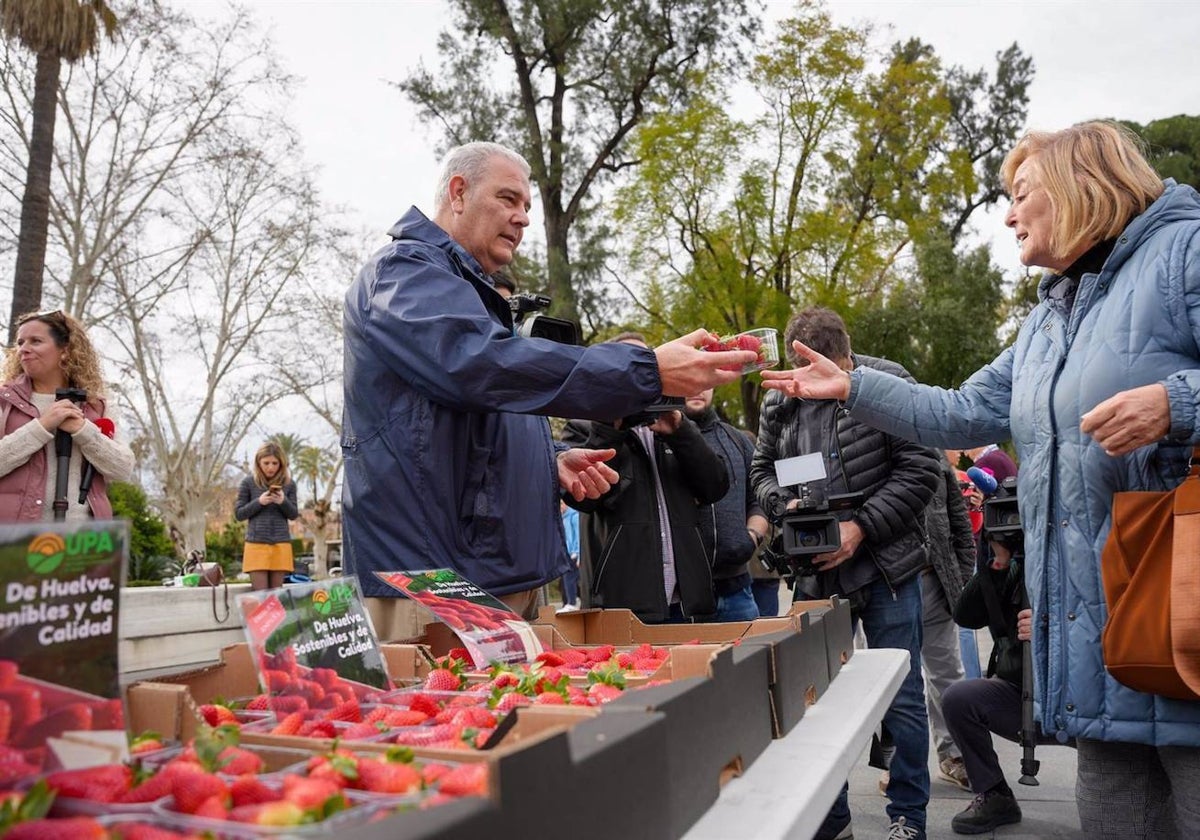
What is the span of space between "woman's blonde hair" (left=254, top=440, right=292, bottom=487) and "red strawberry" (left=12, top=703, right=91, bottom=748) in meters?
9.66

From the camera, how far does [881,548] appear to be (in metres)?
3.84

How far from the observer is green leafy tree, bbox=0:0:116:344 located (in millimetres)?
12117

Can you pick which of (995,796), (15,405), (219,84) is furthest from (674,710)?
(219,84)

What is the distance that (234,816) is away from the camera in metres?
0.92

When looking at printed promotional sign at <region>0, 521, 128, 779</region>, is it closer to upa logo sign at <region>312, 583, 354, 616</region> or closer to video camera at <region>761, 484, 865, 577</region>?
upa logo sign at <region>312, 583, 354, 616</region>

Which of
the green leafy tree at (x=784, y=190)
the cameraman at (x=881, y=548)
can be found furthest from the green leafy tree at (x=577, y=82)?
the cameraman at (x=881, y=548)

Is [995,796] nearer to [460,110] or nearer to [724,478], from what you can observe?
[724,478]

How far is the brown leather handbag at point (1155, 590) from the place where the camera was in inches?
77.3

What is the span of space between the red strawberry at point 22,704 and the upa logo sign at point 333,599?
629 millimetres

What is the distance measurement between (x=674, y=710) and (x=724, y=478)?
316cm

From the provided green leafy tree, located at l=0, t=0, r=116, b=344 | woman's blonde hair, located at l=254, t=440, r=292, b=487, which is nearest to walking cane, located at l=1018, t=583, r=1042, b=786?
woman's blonde hair, located at l=254, t=440, r=292, b=487

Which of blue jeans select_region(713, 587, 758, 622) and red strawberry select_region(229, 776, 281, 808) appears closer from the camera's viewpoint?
red strawberry select_region(229, 776, 281, 808)

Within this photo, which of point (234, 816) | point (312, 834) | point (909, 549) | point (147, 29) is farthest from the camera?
point (147, 29)

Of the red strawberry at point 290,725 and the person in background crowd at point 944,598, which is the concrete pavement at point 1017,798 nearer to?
the person in background crowd at point 944,598
